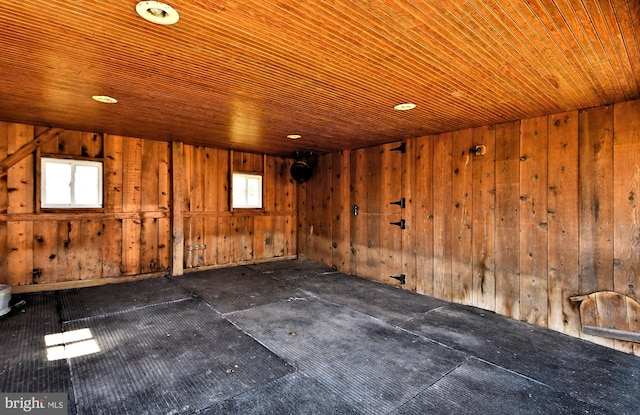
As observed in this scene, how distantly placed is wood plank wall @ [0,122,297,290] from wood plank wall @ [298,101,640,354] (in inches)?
97.2

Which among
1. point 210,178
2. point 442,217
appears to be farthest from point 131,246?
point 442,217

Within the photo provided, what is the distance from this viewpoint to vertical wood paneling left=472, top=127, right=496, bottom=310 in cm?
363

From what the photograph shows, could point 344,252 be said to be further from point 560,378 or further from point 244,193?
point 560,378

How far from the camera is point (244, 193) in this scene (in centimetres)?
625

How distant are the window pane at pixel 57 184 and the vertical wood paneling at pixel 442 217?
513 cm

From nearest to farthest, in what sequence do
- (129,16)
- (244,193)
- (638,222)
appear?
(129,16) < (638,222) < (244,193)

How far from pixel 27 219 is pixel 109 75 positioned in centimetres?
310

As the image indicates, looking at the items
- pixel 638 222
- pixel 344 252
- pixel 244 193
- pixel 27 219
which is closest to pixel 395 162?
pixel 344 252

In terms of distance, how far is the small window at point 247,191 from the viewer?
6.13 meters

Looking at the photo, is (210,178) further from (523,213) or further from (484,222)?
(523,213)

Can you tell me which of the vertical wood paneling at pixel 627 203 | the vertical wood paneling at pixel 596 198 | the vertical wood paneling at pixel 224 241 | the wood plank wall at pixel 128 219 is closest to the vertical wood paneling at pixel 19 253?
the wood plank wall at pixel 128 219

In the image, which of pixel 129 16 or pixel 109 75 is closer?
pixel 129 16

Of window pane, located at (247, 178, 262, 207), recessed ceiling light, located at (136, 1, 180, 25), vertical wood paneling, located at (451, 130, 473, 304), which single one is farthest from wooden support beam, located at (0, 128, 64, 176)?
vertical wood paneling, located at (451, 130, 473, 304)

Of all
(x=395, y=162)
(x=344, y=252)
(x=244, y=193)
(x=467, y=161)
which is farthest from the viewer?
(x=244, y=193)
